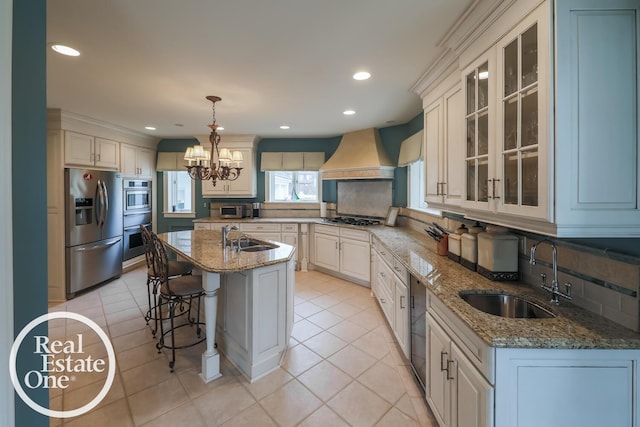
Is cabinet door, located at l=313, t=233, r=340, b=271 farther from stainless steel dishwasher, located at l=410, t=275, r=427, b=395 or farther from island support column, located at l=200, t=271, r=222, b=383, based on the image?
island support column, located at l=200, t=271, r=222, b=383

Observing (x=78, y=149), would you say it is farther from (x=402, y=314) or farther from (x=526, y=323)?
(x=526, y=323)

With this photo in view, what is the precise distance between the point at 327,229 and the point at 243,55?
10.2 feet

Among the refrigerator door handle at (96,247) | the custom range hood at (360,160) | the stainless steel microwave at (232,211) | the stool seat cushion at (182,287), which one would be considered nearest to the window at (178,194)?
the stainless steel microwave at (232,211)

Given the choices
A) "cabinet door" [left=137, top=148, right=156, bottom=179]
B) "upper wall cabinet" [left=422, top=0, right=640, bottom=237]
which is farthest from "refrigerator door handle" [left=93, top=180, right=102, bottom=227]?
"upper wall cabinet" [left=422, top=0, right=640, bottom=237]

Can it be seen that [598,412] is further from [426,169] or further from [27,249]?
[27,249]

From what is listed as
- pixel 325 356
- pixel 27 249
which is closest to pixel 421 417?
pixel 325 356

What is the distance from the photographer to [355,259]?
4.36m

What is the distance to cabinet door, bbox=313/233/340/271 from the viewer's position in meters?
4.67

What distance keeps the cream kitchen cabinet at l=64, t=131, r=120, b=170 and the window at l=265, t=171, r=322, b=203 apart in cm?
259

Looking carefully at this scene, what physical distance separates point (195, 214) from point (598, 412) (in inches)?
237

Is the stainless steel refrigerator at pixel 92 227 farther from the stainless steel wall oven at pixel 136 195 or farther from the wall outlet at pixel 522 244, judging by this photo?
the wall outlet at pixel 522 244

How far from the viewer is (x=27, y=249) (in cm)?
104

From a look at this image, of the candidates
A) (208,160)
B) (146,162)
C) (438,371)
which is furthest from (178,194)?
(438,371)

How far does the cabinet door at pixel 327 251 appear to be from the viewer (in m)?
4.67
